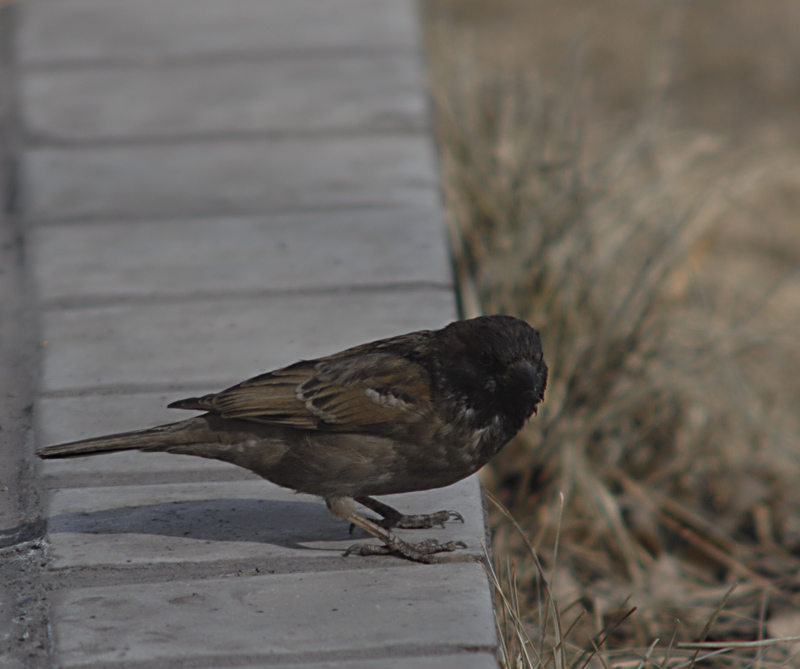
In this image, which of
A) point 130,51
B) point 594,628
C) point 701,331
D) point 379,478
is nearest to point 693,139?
point 701,331

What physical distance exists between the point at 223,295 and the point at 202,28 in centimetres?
243

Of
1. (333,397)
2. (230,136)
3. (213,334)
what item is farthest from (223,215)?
(333,397)

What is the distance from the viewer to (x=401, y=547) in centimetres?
287

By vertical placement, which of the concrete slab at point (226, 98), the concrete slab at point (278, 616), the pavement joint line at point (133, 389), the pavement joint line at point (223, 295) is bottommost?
the concrete slab at point (278, 616)

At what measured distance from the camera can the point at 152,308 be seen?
392 centimetres

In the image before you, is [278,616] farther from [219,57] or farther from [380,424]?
[219,57]

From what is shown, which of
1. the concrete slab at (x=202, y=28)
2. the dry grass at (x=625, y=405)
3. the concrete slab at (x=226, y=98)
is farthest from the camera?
the concrete slab at (x=202, y=28)

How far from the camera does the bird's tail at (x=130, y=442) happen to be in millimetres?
2865

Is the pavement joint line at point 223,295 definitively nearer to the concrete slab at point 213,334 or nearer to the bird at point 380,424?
the concrete slab at point 213,334

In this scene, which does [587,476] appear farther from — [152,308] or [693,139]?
[693,139]

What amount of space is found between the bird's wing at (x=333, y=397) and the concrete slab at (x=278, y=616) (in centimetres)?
38

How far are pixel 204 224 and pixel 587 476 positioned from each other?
161cm

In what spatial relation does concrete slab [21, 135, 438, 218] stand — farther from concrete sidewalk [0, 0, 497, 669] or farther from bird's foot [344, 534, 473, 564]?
bird's foot [344, 534, 473, 564]

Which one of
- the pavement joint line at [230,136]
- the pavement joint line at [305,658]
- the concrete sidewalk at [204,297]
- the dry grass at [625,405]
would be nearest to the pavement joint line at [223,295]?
the concrete sidewalk at [204,297]
